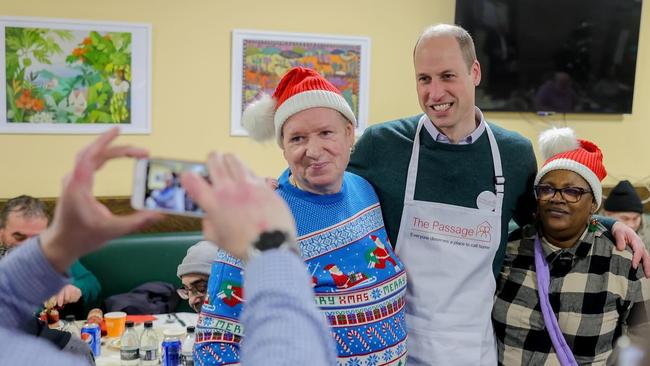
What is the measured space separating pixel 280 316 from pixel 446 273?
128 cm

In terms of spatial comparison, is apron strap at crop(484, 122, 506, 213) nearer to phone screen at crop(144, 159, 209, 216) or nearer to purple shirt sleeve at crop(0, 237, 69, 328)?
phone screen at crop(144, 159, 209, 216)

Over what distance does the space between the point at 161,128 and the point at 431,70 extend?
2.31 meters

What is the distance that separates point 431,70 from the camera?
2002 millimetres

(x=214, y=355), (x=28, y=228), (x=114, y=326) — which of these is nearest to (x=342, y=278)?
(x=214, y=355)

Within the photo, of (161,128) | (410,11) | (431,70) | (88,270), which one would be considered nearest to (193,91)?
(161,128)

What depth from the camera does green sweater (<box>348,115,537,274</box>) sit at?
6.54ft

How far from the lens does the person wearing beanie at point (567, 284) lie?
2148 millimetres

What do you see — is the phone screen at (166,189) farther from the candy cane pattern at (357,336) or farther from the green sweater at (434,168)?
the green sweater at (434,168)

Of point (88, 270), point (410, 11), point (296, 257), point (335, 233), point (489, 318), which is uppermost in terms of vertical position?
point (410, 11)

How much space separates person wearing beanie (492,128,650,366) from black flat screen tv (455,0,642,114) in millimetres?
2334

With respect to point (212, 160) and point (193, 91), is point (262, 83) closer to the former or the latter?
point (193, 91)

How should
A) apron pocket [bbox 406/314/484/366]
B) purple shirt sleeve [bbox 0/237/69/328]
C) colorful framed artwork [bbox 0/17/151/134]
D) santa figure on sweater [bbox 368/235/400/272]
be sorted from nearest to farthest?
purple shirt sleeve [bbox 0/237/69/328], santa figure on sweater [bbox 368/235/400/272], apron pocket [bbox 406/314/484/366], colorful framed artwork [bbox 0/17/151/134]

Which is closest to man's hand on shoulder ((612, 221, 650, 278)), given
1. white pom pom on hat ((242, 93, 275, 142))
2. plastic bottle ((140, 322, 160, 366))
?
white pom pom on hat ((242, 93, 275, 142))

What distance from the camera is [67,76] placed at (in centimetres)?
369
